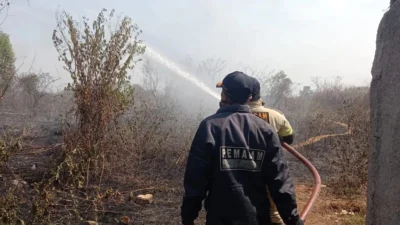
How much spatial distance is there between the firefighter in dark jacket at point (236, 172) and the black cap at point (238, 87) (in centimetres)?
7

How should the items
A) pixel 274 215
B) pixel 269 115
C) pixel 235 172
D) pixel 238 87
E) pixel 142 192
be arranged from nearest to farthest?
pixel 235 172, pixel 238 87, pixel 274 215, pixel 269 115, pixel 142 192

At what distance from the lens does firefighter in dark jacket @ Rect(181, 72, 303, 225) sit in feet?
7.64

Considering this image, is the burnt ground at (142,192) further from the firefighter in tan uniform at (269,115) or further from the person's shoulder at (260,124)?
the person's shoulder at (260,124)

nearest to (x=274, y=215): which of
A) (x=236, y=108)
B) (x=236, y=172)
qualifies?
(x=236, y=172)

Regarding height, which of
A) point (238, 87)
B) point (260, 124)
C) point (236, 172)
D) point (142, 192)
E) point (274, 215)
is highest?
point (238, 87)

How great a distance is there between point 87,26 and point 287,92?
15.6 meters

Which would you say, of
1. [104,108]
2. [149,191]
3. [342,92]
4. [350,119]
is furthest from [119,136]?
[342,92]

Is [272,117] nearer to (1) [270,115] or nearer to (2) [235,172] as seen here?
(1) [270,115]

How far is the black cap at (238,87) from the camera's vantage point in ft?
8.16

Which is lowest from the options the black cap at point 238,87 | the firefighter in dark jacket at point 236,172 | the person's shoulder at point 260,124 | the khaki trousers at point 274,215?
the khaki trousers at point 274,215

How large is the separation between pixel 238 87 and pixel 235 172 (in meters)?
0.52

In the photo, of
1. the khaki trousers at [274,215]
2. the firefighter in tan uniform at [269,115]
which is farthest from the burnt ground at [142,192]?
the khaki trousers at [274,215]

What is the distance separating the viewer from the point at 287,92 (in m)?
20.7

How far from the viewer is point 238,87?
2.48m
